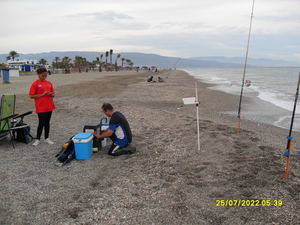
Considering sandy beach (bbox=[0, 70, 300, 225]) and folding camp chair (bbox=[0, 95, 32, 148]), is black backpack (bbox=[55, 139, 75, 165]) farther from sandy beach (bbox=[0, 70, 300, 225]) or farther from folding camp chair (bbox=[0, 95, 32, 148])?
folding camp chair (bbox=[0, 95, 32, 148])

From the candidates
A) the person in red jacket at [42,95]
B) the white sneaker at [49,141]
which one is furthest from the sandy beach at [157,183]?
the person in red jacket at [42,95]

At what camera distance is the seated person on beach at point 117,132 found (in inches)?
207

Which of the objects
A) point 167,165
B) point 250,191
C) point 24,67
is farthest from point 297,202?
point 24,67

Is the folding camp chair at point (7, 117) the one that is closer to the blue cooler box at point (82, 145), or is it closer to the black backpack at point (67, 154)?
the black backpack at point (67, 154)

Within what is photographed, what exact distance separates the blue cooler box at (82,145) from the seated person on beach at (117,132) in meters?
0.21

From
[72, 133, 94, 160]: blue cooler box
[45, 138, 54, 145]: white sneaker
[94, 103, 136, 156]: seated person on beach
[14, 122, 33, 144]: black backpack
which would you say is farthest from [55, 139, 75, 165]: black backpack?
[14, 122, 33, 144]: black backpack

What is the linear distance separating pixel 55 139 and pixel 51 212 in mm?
3551

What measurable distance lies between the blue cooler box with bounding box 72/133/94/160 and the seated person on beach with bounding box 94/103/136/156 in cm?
21

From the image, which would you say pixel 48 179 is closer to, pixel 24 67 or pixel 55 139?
pixel 55 139

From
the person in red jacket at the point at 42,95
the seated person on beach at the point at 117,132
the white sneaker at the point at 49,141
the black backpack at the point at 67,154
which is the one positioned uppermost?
the person in red jacket at the point at 42,95

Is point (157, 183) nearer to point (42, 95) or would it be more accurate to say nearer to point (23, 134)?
point (42, 95)

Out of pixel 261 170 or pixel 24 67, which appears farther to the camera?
pixel 24 67

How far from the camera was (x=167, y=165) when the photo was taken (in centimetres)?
499

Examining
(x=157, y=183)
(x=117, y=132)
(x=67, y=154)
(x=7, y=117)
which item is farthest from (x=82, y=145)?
(x=7, y=117)
